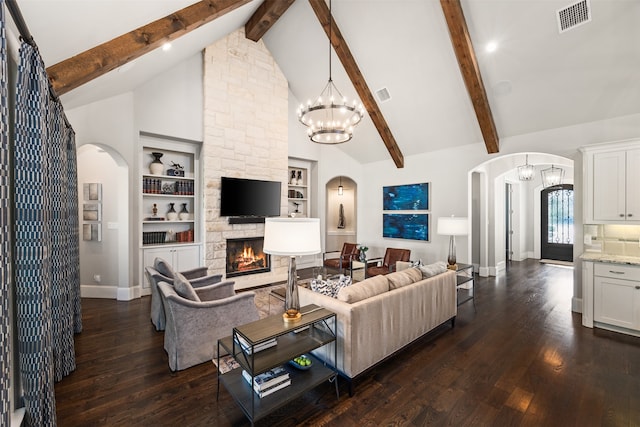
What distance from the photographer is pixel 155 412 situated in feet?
7.14

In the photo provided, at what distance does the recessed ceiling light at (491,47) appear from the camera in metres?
3.99

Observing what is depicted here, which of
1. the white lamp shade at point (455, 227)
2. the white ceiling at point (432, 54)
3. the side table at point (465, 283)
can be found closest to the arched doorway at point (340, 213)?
the white ceiling at point (432, 54)

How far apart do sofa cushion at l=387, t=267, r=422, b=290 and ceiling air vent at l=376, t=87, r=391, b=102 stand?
3627mm

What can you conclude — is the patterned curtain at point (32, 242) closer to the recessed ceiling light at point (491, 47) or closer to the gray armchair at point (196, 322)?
the gray armchair at point (196, 322)

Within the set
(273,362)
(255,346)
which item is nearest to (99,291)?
(255,346)

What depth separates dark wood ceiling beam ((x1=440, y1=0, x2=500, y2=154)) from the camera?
3.74 m

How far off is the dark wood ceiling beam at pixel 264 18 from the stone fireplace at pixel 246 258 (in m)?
4.11

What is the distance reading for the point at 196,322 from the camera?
281 cm

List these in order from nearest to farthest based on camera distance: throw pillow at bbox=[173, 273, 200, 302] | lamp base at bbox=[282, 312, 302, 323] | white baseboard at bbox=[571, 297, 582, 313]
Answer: lamp base at bbox=[282, 312, 302, 323], throw pillow at bbox=[173, 273, 200, 302], white baseboard at bbox=[571, 297, 582, 313]

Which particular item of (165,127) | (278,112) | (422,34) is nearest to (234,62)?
(278,112)

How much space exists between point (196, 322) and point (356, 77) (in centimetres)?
485

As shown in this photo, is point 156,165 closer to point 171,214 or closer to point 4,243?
point 171,214

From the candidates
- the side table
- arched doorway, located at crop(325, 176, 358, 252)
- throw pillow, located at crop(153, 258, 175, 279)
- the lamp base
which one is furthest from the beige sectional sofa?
arched doorway, located at crop(325, 176, 358, 252)

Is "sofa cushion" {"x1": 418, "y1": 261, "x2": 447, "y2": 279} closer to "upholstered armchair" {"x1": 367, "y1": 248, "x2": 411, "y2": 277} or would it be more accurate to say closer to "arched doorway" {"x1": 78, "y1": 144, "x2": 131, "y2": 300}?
"upholstered armchair" {"x1": 367, "y1": 248, "x2": 411, "y2": 277}
